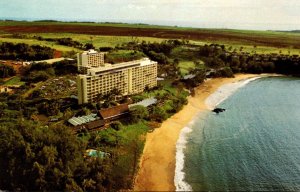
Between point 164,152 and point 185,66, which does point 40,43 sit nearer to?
point 185,66

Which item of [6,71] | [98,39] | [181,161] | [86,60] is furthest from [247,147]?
[98,39]

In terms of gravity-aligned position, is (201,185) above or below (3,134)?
below

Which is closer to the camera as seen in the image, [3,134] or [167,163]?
[3,134]

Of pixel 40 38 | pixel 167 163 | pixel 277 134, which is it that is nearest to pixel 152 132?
pixel 167 163

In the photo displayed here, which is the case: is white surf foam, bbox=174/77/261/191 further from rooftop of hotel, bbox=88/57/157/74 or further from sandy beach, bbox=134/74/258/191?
rooftop of hotel, bbox=88/57/157/74

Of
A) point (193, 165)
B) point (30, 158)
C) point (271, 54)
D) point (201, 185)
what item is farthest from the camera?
point (271, 54)

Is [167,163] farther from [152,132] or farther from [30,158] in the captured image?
[30,158]

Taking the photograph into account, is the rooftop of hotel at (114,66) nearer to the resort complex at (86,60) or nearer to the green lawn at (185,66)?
the resort complex at (86,60)
